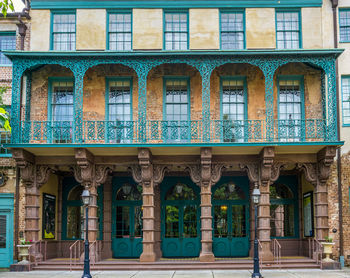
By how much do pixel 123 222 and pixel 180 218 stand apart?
2509 millimetres

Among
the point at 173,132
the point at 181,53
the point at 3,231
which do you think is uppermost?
the point at 181,53

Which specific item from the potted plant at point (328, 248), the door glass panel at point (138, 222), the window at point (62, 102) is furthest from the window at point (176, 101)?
the potted plant at point (328, 248)

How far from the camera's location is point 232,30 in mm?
20359

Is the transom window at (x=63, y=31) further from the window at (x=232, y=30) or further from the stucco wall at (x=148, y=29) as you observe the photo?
the window at (x=232, y=30)

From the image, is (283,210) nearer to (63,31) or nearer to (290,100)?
(290,100)

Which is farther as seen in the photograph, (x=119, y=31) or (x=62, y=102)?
(x=119, y=31)

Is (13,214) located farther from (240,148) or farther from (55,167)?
(240,148)

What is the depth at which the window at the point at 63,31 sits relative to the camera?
20438mm

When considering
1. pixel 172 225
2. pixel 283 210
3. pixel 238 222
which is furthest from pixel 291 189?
pixel 172 225

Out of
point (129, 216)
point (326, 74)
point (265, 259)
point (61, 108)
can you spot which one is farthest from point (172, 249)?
point (326, 74)

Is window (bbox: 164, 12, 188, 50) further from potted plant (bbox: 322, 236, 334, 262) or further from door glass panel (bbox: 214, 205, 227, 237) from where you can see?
potted plant (bbox: 322, 236, 334, 262)

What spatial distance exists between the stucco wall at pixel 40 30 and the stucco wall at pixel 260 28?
27.0 feet

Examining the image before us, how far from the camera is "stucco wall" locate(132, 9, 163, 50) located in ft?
65.9

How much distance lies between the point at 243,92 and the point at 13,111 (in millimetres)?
9093
